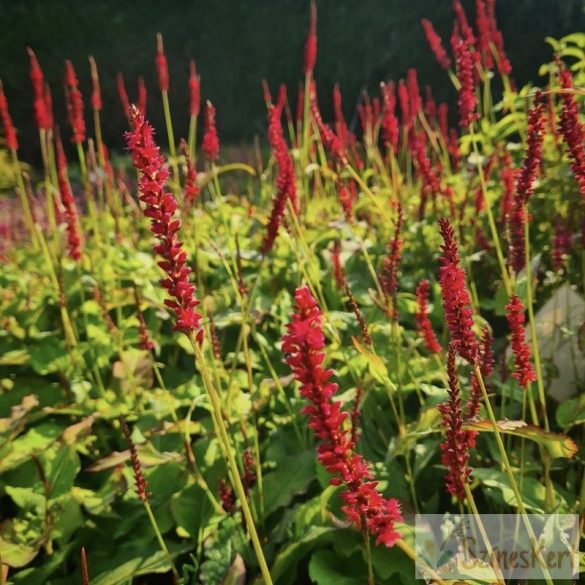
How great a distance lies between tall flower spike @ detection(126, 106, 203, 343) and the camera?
0.82 metres

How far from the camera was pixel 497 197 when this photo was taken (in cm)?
265

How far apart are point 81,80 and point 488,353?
12.8 m

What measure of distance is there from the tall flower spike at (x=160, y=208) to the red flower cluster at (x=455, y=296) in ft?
1.14

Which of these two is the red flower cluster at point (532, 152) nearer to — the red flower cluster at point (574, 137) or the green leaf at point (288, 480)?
the red flower cluster at point (574, 137)

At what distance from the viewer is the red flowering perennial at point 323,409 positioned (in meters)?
0.70

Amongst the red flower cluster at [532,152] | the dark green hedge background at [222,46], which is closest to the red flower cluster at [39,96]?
the red flower cluster at [532,152]

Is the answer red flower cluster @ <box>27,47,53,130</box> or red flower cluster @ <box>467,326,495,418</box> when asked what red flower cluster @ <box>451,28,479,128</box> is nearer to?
red flower cluster @ <box>467,326,495,418</box>

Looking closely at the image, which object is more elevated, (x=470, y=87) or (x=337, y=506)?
(x=470, y=87)

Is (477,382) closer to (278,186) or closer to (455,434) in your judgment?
(455,434)

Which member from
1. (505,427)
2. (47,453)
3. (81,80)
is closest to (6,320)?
(47,453)

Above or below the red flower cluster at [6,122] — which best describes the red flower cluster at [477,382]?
below

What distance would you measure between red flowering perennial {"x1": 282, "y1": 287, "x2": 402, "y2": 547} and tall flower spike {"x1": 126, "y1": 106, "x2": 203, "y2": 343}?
0.64 feet

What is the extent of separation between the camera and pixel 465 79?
152 centimetres

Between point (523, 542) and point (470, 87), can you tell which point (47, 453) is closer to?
point (523, 542)
